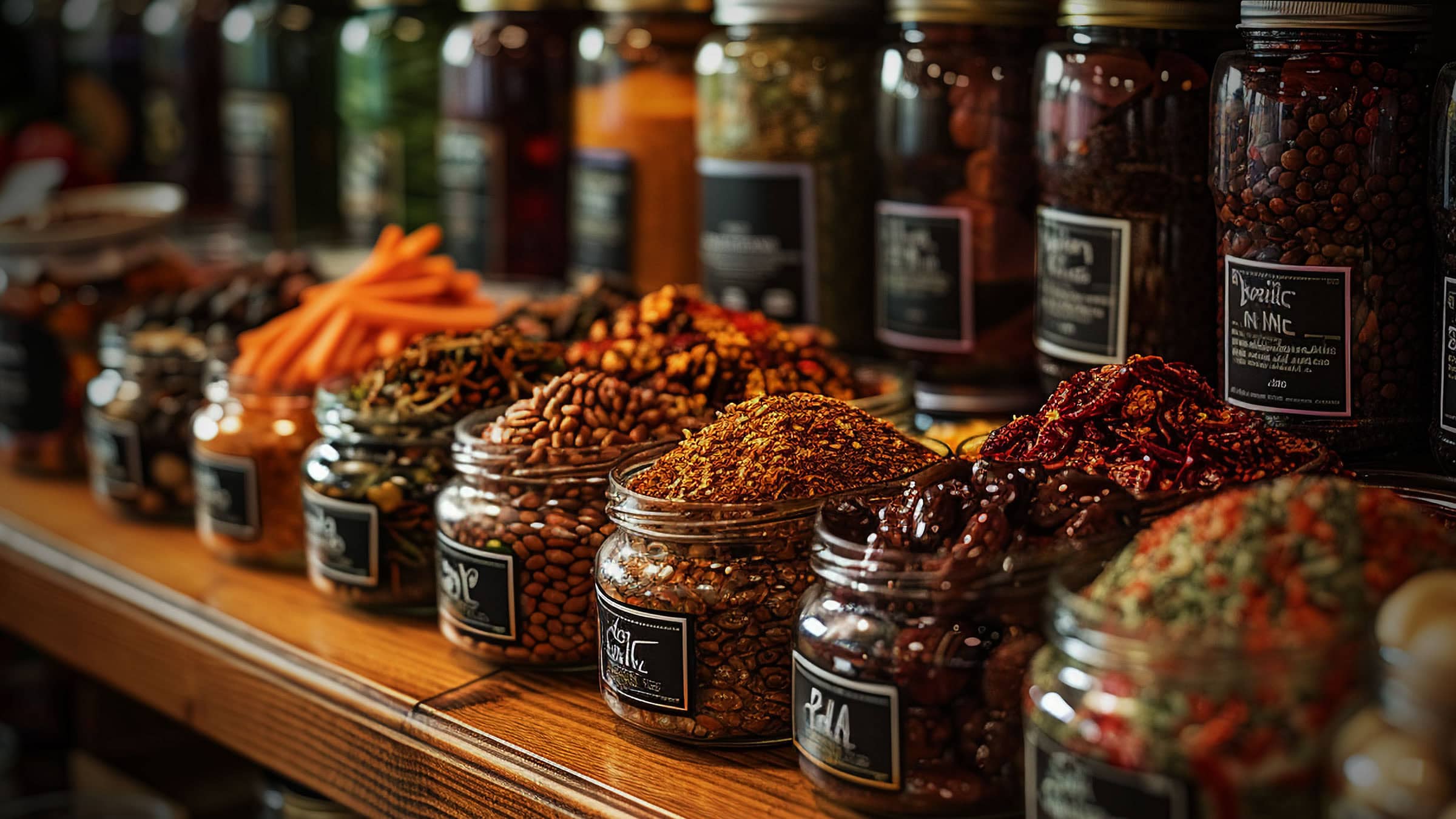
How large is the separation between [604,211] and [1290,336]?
777mm

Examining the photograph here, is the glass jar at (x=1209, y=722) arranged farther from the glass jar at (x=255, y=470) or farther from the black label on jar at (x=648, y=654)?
the glass jar at (x=255, y=470)

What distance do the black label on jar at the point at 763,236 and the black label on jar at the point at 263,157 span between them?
0.86m

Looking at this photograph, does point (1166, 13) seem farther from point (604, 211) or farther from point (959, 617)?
point (604, 211)

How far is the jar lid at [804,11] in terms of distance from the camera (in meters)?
1.27

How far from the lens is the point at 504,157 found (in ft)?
5.32

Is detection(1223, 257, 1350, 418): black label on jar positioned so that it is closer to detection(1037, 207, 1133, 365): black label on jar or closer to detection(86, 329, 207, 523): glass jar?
detection(1037, 207, 1133, 365): black label on jar

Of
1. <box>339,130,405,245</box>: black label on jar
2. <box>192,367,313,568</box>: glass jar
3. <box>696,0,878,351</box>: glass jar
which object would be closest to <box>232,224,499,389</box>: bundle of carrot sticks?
<box>192,367,313,568</box>: glass jar

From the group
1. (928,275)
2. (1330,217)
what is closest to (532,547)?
(928,275)

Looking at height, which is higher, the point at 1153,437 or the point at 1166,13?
the point at 1166,13

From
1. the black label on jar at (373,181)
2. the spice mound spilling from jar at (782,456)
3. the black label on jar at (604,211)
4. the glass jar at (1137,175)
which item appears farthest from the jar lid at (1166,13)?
the black label on jar at (373,181)

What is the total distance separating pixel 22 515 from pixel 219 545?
321 mm

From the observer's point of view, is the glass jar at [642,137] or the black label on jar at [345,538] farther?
the glass jar at [642,137]

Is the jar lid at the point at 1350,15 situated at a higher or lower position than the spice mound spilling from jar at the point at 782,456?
higher

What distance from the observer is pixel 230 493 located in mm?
1291
